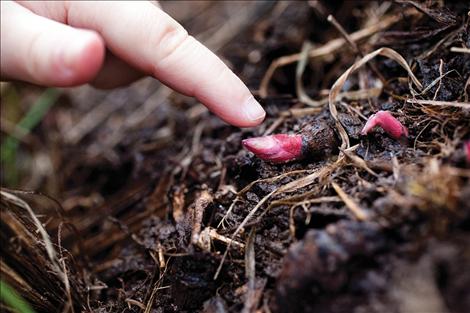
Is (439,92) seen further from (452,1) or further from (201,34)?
(201,34)

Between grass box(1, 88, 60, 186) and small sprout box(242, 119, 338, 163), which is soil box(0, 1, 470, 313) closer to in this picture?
small sprout box(242, 119, 338, 163)

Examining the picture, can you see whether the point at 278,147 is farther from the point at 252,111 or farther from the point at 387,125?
the point at 387,125

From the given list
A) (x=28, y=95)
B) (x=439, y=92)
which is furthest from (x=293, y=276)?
(x=28, y=95)

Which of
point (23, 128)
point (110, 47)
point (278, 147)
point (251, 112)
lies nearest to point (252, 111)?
point (251, 112)

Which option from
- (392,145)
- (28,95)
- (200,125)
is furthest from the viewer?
(28,95)

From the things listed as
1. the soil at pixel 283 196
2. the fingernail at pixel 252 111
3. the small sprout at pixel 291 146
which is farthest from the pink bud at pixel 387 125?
the fingernail at pixel 252 111

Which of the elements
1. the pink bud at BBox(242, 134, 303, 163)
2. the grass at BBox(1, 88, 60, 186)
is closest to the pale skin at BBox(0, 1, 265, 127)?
the pink bud at BBox(242, 134, 303, 163)
